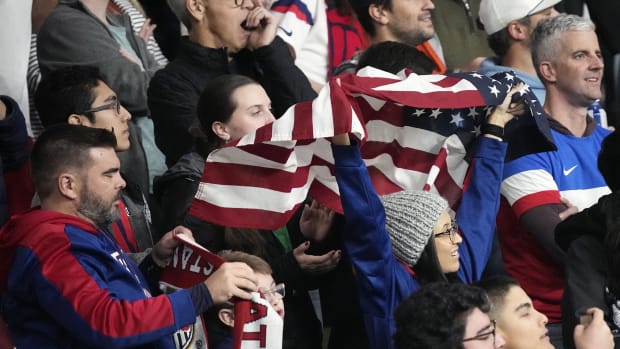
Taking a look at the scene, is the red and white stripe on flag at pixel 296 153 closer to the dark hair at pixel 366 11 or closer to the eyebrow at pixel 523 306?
the eyebrow at pixel 523 306

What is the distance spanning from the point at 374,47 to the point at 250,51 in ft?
2.84

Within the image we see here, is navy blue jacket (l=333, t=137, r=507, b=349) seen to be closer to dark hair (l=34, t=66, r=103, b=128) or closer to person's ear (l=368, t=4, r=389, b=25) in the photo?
dark hair (l=34, t=66, r=103, b=128)

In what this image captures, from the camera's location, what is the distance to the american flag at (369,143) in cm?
539

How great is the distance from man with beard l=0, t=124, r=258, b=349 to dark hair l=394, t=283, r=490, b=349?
578mm

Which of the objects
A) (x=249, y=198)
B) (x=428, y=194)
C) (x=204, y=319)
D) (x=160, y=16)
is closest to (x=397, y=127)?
(x=428, y=194)

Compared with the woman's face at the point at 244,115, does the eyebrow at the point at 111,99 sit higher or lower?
lower

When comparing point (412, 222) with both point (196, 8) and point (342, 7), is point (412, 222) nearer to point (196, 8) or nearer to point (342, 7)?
point (196, 8)

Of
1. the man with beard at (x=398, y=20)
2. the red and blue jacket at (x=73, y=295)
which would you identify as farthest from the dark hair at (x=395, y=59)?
the red and blue jacket at (x=73, y=295)

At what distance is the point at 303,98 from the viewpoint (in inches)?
275

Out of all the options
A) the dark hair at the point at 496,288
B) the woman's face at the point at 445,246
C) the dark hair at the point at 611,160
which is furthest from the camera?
the dark hair at the point at 611,160

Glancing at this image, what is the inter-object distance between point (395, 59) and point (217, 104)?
940 mm

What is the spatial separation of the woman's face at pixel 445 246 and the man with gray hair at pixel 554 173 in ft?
3.21

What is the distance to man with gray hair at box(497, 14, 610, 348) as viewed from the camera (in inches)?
257

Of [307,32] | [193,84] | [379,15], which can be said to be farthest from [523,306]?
[307,32]
